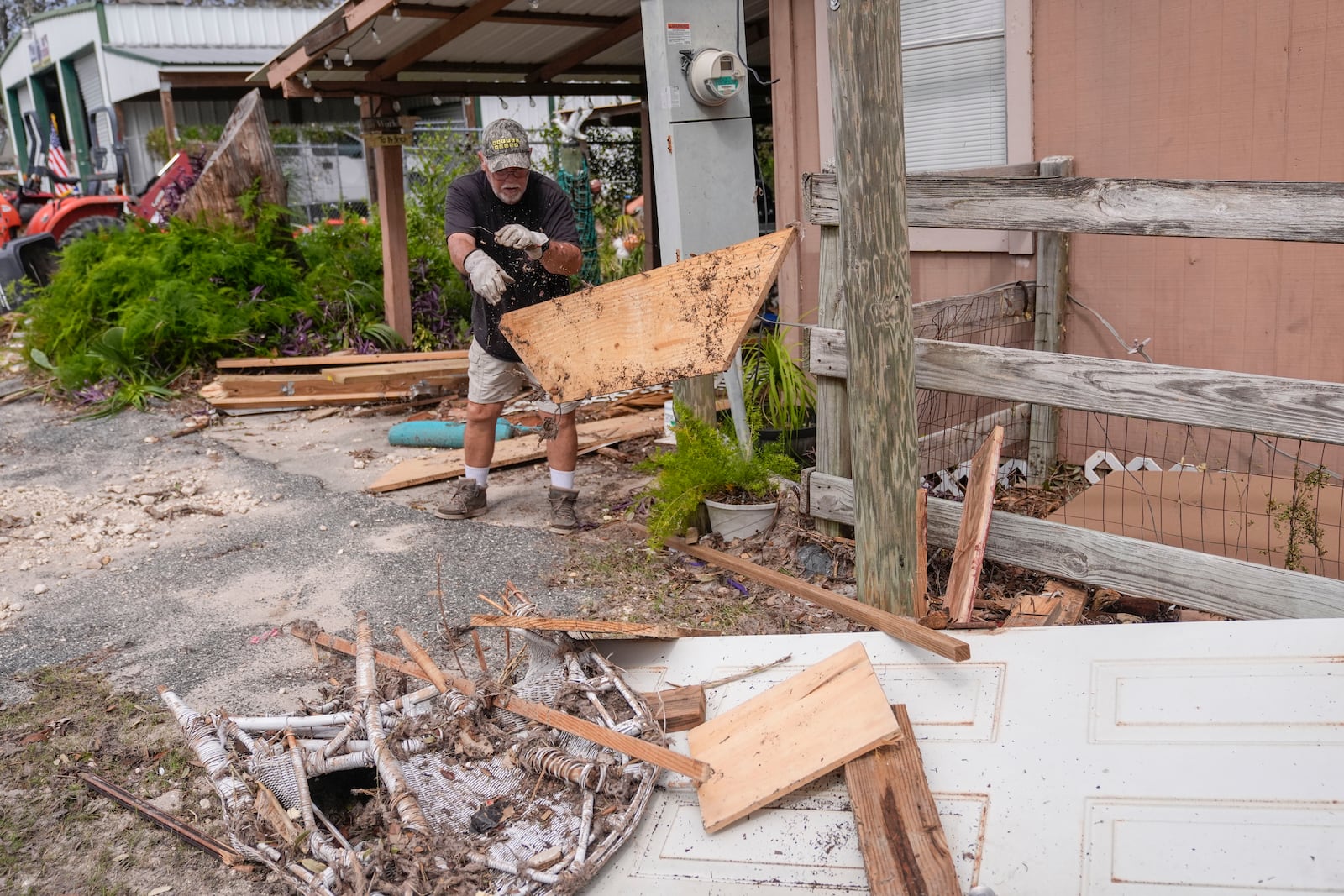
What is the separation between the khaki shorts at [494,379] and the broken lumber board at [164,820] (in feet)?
8.43

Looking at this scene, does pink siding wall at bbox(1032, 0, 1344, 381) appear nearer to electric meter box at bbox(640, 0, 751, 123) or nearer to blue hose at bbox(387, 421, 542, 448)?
electric meter box at bbox(640, 0, 751, 123)

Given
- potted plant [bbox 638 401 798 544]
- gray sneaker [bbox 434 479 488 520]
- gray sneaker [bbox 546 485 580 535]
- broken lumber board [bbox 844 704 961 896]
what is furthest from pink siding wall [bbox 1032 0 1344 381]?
gray sneaker [bbox 434 479 488 520]

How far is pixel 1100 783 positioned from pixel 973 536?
1.24 metres

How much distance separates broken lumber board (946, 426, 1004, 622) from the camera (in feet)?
12.0

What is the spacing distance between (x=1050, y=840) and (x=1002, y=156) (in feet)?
12.6

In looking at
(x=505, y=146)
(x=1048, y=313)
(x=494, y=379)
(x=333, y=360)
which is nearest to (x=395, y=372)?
(x=333, y=360)

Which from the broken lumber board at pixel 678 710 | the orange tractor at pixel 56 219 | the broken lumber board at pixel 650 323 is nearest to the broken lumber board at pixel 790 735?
the broken lumber board at pixel 678 710

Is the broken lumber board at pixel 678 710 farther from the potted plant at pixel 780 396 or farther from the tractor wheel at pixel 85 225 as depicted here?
the tractor wheel at pixel 85 225

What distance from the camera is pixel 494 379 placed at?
17.8 feet

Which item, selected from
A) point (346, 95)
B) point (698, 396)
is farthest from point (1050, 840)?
point (346, 95)

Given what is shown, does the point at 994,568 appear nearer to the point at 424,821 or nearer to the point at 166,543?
the point at 424,821

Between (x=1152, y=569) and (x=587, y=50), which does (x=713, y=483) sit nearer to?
(x=1152, y=569)

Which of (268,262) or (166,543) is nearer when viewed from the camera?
(166,543)

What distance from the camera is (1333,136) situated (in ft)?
14.2
